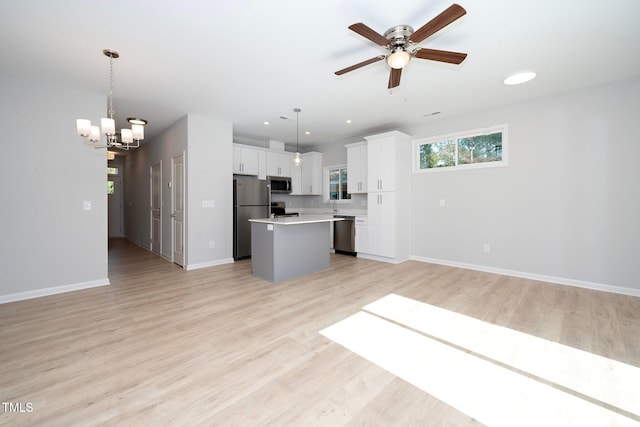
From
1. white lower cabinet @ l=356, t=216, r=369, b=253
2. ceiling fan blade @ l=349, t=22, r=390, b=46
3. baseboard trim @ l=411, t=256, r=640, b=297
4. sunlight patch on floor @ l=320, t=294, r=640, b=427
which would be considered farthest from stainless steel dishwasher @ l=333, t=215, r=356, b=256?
ceiling fan blade @ l=349, t=22, r=390, b=46

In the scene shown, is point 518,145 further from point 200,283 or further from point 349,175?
point 200,283

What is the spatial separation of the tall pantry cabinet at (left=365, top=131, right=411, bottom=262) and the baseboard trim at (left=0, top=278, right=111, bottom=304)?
181 inches

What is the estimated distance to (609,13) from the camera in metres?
2.20

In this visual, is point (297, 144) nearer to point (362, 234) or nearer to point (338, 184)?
point (338, 184)

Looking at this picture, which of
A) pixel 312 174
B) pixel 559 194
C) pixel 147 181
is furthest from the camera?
pixel 312 174

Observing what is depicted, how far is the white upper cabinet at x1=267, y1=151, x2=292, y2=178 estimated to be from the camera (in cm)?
637

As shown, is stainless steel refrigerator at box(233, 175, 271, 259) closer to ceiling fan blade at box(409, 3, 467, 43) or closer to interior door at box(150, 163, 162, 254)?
interior door at box(150, 163, 162, 254)

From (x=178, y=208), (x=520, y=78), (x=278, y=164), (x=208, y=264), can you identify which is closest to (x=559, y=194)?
(x=520, y=78)

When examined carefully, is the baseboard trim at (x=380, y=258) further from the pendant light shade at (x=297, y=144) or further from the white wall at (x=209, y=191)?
the white wall at (x=209, y=191)

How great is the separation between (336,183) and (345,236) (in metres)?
1.65

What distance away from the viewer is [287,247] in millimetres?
4098

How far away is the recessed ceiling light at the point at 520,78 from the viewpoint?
3.24 metres

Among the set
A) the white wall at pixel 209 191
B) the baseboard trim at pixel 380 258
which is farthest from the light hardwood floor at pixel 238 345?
the baseboard trim at pixel 380 258

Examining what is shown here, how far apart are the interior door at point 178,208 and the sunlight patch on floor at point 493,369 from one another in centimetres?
374
